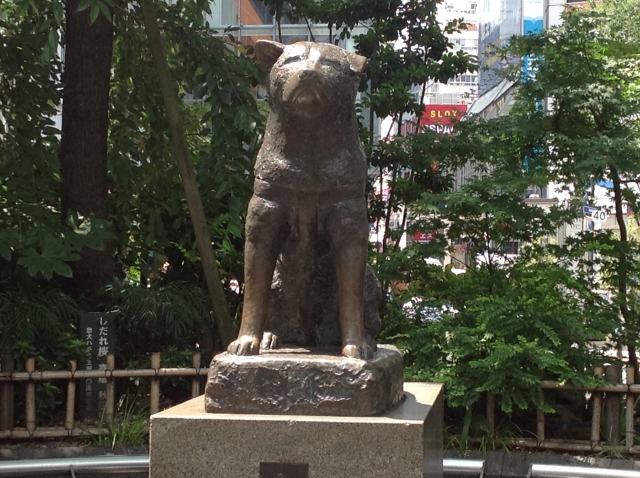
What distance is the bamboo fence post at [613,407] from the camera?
615 centimetres

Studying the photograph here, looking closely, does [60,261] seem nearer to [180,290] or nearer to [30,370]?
[30,370]

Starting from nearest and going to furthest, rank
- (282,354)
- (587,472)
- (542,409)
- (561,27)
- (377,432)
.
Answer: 1. (377,432)
2. (282,354)
3. (587,472)
4. (542,409)
5. (561,27)

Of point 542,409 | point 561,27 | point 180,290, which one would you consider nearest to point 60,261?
point 180,290

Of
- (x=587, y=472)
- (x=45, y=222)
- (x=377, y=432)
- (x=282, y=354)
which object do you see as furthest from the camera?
(x=45, y=222)

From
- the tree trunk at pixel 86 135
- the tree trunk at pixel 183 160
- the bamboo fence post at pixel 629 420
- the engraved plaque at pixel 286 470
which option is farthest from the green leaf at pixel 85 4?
the bamboo fence post at pixel 629 420

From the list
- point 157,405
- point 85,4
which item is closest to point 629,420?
point 157,405

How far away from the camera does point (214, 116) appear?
21.7 ft

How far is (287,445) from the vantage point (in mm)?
2953

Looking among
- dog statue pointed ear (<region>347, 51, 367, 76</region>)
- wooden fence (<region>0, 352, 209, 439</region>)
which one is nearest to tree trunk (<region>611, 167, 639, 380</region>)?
wooden fence (<region>0, 352, 209, 439</region>)

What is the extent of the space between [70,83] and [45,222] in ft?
5.54

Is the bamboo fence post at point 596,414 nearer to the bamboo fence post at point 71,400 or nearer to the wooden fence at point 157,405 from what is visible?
A: the wooden fence at point 157,405

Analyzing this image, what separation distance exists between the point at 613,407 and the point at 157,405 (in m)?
3.53

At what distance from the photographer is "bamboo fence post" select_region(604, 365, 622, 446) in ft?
20.2

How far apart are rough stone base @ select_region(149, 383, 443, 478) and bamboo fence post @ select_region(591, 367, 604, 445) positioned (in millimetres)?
3537
